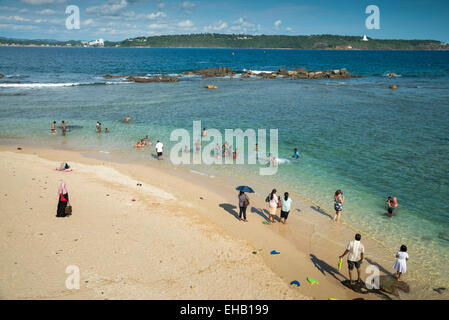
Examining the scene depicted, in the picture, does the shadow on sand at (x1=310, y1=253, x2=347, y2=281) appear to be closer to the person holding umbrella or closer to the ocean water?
the ocean water

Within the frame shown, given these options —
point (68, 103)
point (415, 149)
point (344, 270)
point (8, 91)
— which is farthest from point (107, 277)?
point (8, 91)

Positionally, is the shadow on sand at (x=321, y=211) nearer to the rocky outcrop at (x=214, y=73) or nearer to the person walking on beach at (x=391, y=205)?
the person walking on beach at (x=391, y=205)

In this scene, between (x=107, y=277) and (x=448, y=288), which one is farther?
(x=448, y=288)

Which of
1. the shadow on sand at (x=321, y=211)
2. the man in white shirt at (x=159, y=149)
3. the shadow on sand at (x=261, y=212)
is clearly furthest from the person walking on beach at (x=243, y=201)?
the man in white shirt at (x=159, y=149)

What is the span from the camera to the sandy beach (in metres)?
9.54

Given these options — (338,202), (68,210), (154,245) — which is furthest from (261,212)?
(68,210)

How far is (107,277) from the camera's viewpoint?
9719mm

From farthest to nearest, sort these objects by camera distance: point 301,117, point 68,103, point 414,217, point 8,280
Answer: point 68,103 → point 301,117 → point 414,217 → point 8,280

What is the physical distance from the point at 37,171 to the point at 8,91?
4774 cm

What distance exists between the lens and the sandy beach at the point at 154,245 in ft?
31.3

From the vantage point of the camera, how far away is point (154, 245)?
1179 centimetres

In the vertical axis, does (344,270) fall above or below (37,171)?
below

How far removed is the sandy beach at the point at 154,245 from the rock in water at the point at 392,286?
76cm

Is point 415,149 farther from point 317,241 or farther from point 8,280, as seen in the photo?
point 8,280
